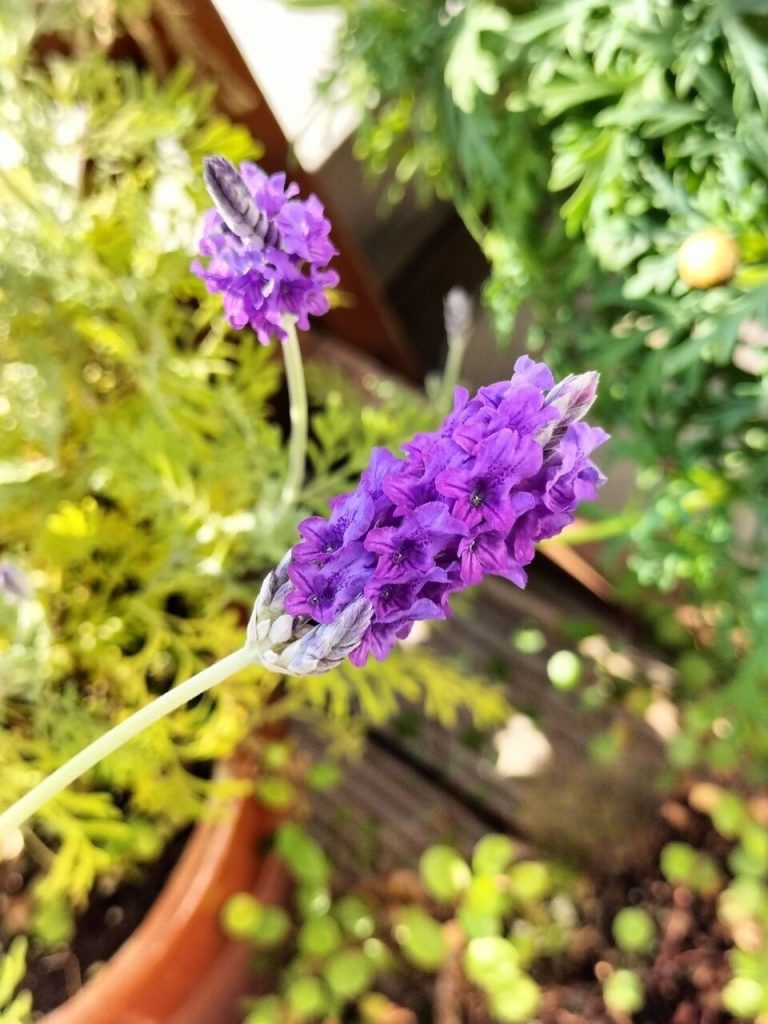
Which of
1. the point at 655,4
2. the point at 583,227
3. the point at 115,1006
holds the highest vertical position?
the point at 655,4

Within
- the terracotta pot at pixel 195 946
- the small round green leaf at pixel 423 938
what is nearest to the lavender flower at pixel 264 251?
the terracotta pot at pixel 195 946

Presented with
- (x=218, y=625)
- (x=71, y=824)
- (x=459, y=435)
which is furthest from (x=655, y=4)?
(x=71, y=824)

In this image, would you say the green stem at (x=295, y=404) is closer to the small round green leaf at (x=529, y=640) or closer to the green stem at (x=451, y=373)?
the green stem at (x=451, y=373)

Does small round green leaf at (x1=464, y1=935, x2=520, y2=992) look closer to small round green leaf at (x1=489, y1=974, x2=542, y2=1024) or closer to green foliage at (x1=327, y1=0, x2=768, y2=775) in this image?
small round green leaf at (x1=489, y1=974, x2=542, y2=1024)

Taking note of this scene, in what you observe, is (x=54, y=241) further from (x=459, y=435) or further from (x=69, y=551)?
(x=459, y=435)

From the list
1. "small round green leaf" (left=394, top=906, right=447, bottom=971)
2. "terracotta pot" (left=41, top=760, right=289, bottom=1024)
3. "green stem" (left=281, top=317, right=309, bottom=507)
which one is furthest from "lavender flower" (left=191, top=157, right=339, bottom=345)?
"small round green leaf" (left=394, top=906, right=447, bottom=971)

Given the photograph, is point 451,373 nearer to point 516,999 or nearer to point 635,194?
point 635,194

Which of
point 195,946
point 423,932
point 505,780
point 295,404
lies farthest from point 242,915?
point 295,404

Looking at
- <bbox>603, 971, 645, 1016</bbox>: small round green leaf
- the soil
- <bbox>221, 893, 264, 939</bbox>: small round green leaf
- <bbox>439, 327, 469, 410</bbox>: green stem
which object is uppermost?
<bbox>439, 327, 469, 410</bbox>: green stem
